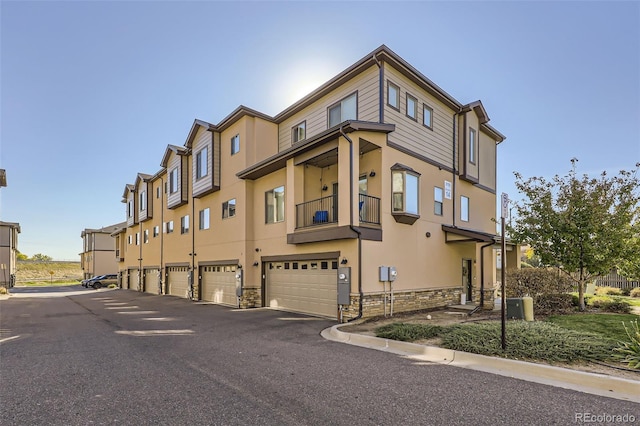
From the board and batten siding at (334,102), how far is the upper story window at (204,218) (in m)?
6.27

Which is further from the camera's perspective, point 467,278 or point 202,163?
point 202,163

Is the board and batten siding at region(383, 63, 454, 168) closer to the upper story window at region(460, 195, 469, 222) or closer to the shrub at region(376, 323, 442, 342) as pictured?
the upper story window at region(460, 195, 469, 222)

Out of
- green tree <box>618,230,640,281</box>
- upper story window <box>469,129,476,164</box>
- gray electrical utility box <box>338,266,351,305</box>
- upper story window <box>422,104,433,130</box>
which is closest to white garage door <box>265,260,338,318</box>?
gray electrical utility box <box>338,266,351,305</box>

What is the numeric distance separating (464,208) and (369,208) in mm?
7435

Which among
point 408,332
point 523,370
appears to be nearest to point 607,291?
point 408,332

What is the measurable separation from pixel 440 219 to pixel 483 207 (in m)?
5.19

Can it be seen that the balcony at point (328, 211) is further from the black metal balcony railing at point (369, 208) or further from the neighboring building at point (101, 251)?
the neighboring building at point (101, 251)

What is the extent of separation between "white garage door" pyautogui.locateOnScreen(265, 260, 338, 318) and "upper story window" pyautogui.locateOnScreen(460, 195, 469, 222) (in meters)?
8.32

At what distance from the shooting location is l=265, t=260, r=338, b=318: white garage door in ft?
42.8

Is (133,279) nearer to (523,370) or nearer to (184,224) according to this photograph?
(184,224)

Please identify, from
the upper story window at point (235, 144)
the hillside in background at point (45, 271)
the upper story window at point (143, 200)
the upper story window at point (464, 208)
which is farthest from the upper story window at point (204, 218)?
the hillside in background at point (45, 271)

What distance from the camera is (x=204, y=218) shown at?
21.1m

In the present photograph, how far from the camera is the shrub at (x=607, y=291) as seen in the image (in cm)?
1947

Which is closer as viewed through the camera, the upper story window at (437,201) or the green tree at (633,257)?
the green tree at (633,257)
